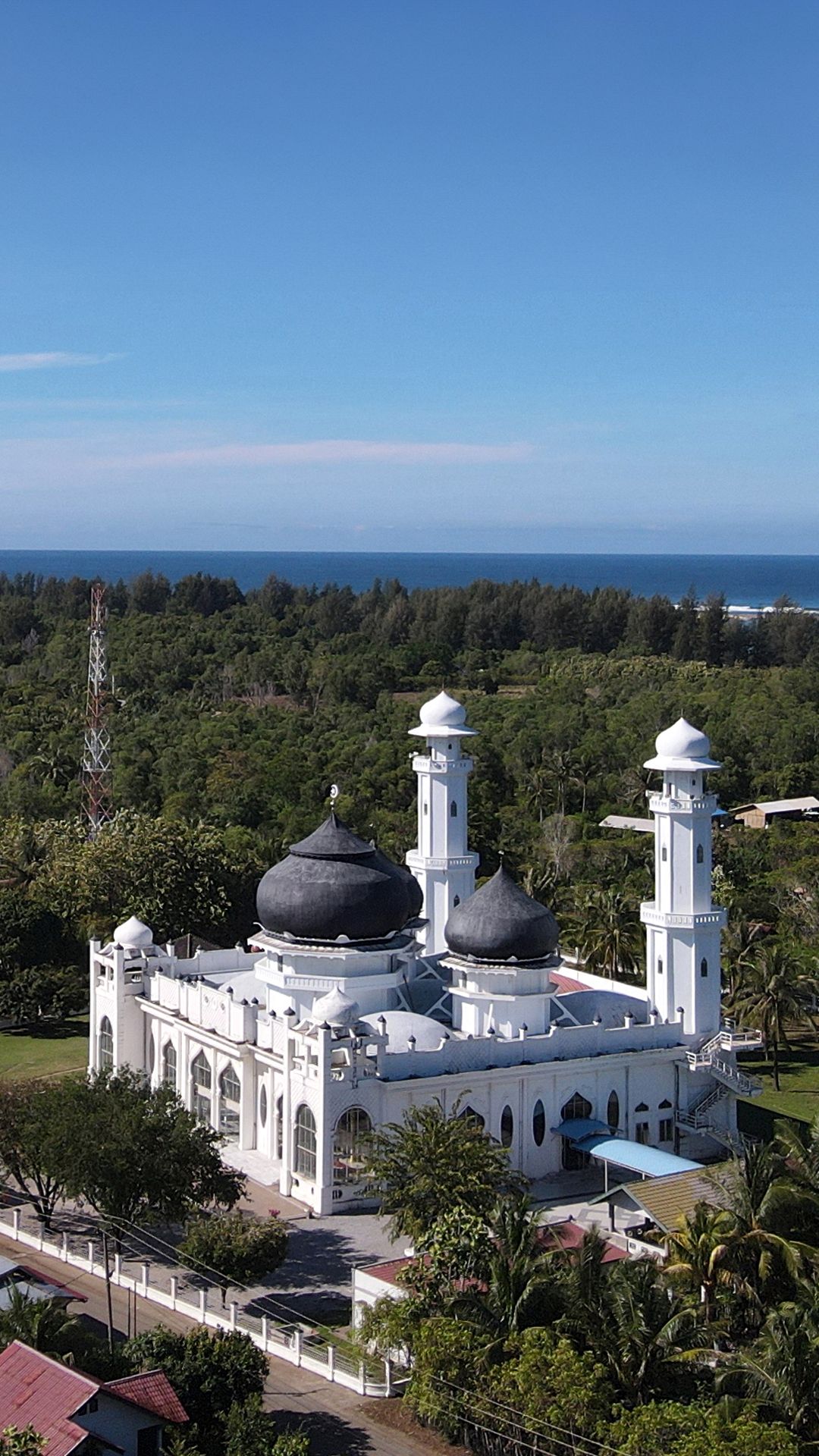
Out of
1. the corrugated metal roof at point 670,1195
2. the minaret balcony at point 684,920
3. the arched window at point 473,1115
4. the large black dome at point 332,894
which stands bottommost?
the arched window at point 473,1115

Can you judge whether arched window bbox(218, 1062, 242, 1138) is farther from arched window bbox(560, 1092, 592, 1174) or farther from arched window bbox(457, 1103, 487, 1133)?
arched window bbox(560, 1092, 592, 1174)

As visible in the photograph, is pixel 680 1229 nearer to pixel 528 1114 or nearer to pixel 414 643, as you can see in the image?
pixel 528 1114

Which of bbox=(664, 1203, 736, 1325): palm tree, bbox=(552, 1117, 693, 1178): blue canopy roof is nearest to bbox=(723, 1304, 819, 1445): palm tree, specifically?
bbox=(664, 1203, 736, 1325): palm tree

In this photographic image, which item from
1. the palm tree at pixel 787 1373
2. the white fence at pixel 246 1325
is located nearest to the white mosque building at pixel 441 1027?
the white fence at pixel 246 1325

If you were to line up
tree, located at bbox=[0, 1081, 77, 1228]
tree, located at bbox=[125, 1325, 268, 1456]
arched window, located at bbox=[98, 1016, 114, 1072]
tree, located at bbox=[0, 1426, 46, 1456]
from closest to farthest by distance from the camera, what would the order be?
tree, located at bbox=[0, 1426, 46, 1456] < tree, located at bbox=[125, 1325, 268, 1456] < tree, located at bbox=[0, 1081, 77, 1228] < arched window, located at bbox=[98, 1016, 114, 1072]

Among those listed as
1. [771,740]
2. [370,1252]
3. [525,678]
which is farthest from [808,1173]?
[525,678]

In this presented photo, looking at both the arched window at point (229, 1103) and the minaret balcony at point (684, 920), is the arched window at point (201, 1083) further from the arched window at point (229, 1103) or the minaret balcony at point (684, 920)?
the minaret balcony at point (684, 920)

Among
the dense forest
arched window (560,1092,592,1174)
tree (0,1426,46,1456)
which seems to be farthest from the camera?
the dense forest
